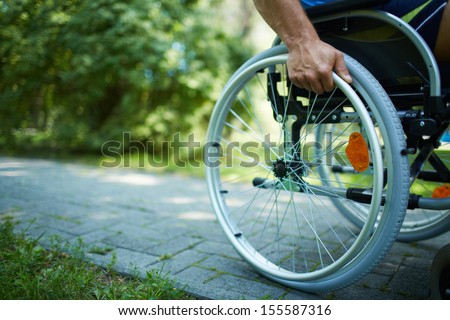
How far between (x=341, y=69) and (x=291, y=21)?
22cm

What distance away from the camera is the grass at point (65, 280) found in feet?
3.76

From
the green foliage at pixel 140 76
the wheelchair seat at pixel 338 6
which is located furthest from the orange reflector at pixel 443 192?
the green foliage at pixel 140 76

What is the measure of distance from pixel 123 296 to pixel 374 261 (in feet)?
2.51

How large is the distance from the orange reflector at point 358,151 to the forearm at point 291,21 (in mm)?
327

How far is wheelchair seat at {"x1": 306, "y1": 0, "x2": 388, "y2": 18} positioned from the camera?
108cm

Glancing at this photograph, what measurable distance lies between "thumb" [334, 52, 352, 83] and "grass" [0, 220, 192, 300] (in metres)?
0.85

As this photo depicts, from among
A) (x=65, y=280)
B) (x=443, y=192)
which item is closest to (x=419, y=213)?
(x=443, y=192)

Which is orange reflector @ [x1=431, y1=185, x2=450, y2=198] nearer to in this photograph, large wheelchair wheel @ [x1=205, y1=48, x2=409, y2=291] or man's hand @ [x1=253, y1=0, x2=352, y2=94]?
large wheelchair wheel @ [x1=205, y1=48, x2=409, y2=291]

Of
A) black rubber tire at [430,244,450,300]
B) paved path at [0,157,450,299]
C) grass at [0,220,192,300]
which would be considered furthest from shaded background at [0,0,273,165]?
black rubber tire at [430,244,450,300]

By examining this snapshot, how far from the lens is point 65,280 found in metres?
1.20

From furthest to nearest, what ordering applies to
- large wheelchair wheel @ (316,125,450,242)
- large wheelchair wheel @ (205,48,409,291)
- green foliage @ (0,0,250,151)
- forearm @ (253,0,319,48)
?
green foliage @ (0,0,250,151), large wheelchair wheel @ (316,125,450,242), forearm @ (253,0,319,48), large wheelchair wheel @ (205,48,409,291)

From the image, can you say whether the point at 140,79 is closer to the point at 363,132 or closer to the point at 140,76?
the point at 140,76
